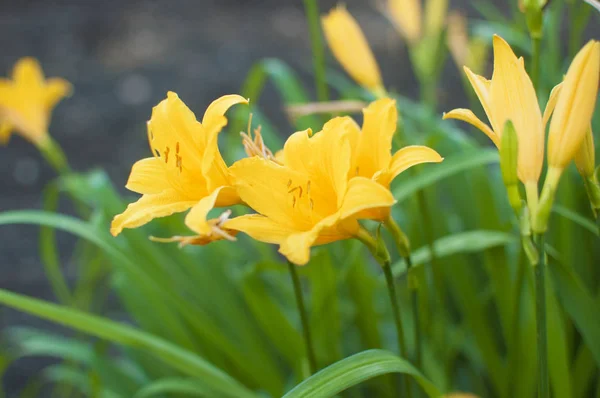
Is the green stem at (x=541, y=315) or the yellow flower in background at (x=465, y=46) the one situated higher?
the yellow flower in background at (x=465, y=46)

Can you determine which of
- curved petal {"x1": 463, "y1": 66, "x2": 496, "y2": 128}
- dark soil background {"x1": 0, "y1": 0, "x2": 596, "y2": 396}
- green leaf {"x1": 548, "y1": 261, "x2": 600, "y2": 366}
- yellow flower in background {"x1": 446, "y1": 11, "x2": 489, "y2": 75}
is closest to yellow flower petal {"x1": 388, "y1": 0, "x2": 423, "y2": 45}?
yellow flower in background {"x1": 446, "y1": 11, "x2": 489, "y2": 75}

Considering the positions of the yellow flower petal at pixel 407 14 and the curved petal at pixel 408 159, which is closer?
the curved petal at pixel 408 159

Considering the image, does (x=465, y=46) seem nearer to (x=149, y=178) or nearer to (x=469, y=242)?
(x=469, y=242)

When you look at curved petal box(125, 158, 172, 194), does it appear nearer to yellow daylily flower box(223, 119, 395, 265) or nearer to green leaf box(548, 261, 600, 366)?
yellow daylily flower box(223, 119, 395, 265)

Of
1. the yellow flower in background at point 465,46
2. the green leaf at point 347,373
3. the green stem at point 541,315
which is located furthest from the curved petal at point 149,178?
the yellow flower in background at point 465,46

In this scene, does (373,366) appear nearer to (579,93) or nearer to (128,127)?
(579,93)

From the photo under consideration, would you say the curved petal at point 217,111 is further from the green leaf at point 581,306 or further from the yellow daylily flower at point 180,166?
the green leaf at point 581,306
